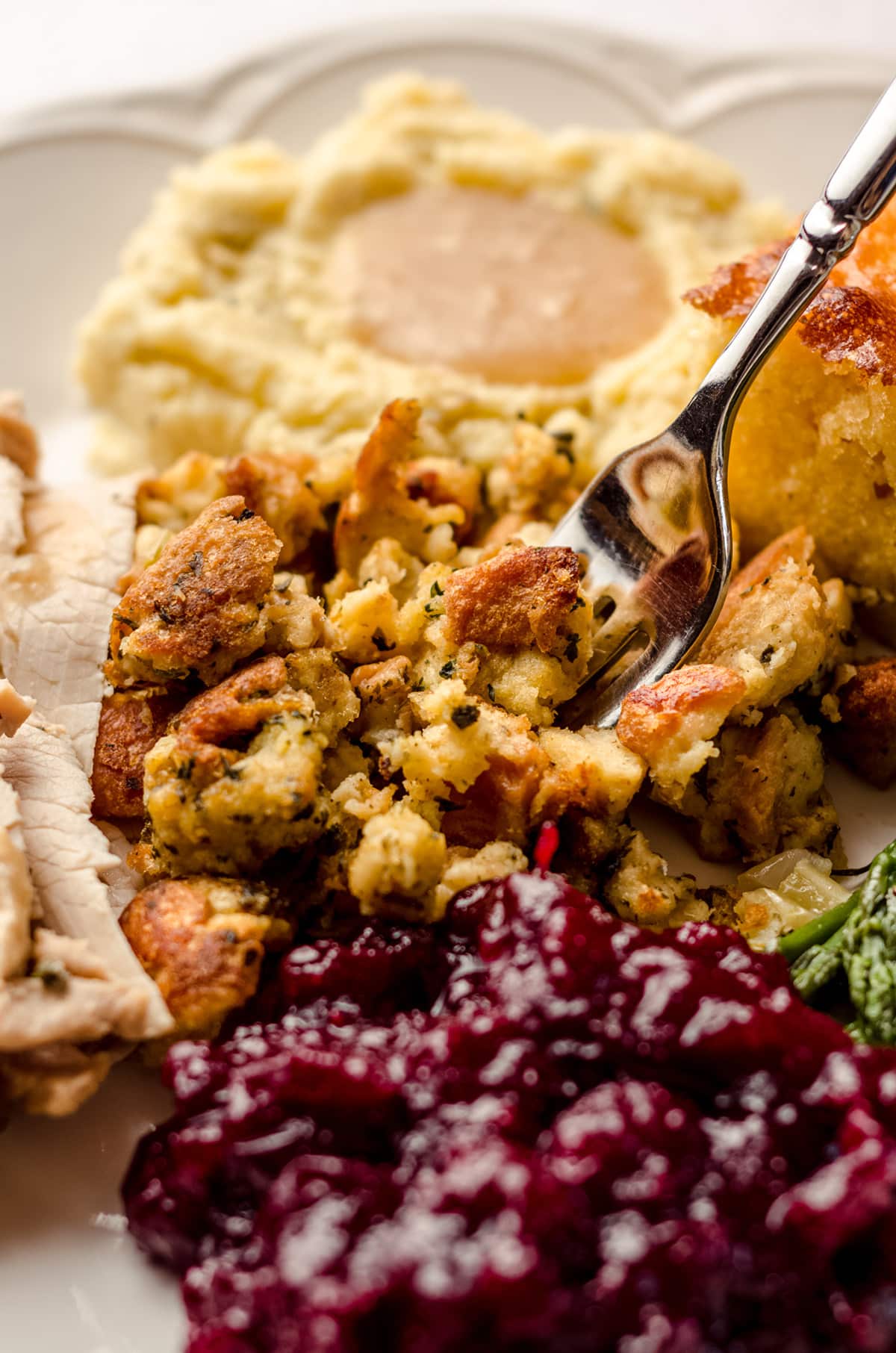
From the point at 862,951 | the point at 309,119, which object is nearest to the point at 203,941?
the point at 862,951

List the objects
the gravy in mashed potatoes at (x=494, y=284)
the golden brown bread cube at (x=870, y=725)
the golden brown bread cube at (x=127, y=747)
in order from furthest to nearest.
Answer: the gravy in mashed potatoes at (x=494, y=284) → the golden brown bread cube at (x=870, y=725) → the golden brown bread cube at (x=127, y=747)

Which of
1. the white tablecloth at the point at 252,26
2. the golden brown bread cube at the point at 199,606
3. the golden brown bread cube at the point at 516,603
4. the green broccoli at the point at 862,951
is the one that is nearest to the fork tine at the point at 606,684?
the golden brown bread cube at the point at 516,603

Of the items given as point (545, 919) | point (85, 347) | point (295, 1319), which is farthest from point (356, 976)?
point (85, 347)

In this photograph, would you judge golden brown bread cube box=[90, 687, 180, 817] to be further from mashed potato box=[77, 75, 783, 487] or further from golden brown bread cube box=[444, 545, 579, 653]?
mashed potato box=[77, 75, 783, 487]

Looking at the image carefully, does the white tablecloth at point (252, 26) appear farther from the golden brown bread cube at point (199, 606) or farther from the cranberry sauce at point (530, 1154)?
the cranberry sauce at point (530, 1154)

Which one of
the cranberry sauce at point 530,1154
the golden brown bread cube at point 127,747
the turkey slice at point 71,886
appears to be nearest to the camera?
the cranberry sauce at point 530,1154

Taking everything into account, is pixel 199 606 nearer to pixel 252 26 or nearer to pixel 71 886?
pixel 71 886

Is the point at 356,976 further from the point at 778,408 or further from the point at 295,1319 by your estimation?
the point at 778,408
